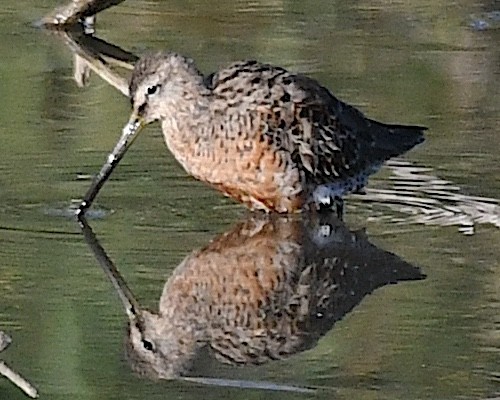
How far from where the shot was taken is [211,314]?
593 cm

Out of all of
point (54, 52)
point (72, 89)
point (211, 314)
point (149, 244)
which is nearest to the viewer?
point (211, 314)

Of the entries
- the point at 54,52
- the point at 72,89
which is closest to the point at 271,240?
the point at 72,89

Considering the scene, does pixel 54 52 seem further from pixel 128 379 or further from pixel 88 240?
pixel 128 379

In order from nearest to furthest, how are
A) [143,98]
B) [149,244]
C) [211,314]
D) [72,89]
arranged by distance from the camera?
[211,314]
[149,244]
[143,98]
[72,89]

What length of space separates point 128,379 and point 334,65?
4366 millimetres

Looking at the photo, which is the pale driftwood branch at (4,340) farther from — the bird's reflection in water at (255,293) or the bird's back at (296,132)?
the bird's back at (296,132)

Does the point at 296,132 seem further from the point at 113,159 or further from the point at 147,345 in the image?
the point at 147,345

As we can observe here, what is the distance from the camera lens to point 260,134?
7.35 m

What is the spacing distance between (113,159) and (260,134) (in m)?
0.56

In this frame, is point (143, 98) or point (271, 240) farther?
point (143, 98)

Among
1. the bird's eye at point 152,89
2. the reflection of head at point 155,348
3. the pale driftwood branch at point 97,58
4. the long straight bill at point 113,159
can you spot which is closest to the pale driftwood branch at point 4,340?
the reflection of head at point 155,348

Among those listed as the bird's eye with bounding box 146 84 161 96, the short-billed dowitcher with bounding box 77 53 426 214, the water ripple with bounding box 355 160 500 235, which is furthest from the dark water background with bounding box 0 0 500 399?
the bird's eye with bounding box 146 84 161 96

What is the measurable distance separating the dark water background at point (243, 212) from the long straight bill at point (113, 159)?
6 centimetres

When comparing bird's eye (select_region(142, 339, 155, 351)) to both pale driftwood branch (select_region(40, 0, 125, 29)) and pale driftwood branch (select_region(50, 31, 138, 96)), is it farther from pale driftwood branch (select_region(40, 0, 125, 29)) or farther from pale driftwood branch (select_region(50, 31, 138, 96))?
pale driftwood branch (select_region(40, 0, 125, 29))
